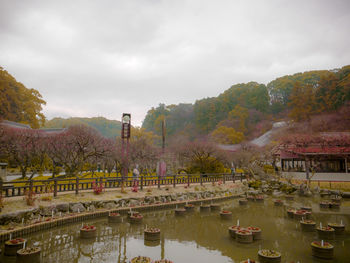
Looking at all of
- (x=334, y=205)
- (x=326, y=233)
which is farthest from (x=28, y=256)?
(x=334, y=205)

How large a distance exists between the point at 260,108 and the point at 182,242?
2072 inches

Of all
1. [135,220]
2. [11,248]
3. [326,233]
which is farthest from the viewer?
[135,220]

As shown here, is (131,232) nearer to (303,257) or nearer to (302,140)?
(303,257)

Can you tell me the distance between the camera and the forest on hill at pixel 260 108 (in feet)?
134

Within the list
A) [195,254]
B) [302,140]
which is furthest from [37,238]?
[302,140]

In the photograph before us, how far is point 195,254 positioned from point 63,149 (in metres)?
16.1

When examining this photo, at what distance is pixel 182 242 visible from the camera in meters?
8.62

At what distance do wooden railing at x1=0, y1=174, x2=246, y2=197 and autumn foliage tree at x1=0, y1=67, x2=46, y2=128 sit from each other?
23140 millimetres

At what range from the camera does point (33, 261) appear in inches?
247

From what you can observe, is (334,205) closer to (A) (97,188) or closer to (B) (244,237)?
(B) (244,237)

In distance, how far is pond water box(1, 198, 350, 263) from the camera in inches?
280

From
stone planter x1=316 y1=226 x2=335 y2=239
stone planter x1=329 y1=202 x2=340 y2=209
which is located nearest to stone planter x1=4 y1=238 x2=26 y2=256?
stone planter x1=316 y1=226 x2=335 y2=239

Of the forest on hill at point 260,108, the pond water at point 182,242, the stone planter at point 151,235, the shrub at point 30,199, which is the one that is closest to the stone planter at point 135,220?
the pond water at point 182,242

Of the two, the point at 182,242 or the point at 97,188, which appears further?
the point at 97,188
